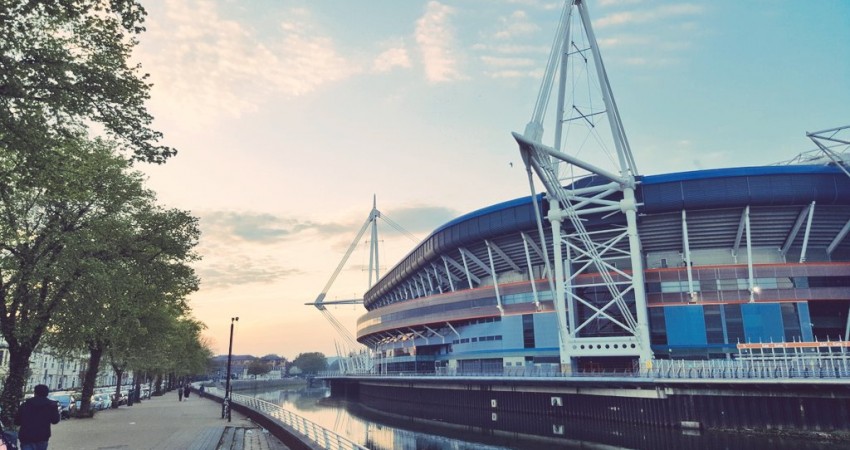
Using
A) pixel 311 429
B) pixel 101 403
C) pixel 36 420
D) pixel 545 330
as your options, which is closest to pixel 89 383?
pixel 101 403

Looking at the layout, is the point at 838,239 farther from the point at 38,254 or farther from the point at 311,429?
the point at 38,254

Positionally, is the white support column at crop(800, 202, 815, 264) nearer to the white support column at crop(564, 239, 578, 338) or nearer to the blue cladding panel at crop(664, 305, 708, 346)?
the blue cladding panel at crop(664, 305, 708, 346)

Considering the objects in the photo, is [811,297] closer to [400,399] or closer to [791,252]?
[791,252]

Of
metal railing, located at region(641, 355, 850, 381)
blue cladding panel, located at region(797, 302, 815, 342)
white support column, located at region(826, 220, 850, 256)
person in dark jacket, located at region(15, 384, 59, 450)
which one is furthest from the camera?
white support column, located at region(826, 220, 850, 256)

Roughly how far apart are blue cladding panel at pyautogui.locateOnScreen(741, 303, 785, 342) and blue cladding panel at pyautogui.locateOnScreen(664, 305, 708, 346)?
3.74 m

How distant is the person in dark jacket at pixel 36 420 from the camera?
10.4 meters

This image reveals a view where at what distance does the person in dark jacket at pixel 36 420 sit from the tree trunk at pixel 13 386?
13830mm

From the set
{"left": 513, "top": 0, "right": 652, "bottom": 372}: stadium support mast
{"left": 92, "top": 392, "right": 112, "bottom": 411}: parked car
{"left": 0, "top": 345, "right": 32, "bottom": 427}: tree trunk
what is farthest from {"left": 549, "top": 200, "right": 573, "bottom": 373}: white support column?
{"left": 0, "top": 345, "right": 32, "bottom": 427}: tree trunk

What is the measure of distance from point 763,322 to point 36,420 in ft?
179

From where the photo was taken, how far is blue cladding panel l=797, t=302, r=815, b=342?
47250mm

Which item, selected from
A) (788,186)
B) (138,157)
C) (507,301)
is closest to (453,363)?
(507,301)

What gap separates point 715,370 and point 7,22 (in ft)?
133

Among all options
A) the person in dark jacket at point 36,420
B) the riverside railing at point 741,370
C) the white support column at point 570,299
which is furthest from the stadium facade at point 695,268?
the person in dark jacket at point 36,420

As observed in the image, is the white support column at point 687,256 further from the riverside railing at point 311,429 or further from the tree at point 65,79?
the tree at point 65,79
